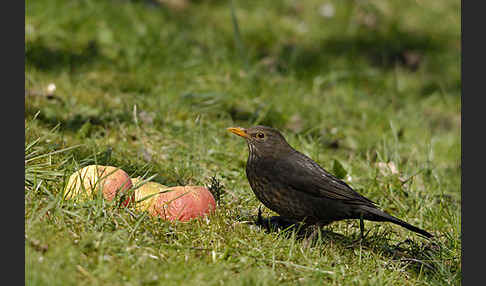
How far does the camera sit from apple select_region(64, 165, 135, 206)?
3227 millimetres

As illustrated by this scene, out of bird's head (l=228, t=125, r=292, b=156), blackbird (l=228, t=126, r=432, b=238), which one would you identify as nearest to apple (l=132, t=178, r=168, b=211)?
blackbird (l=228, t=126, r=432, b=238)

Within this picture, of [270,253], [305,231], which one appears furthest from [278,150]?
[270,253]

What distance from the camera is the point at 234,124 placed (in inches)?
213

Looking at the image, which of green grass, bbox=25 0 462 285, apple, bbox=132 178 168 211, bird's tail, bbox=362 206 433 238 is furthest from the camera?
bird's tail, bbox=362 206 433 238

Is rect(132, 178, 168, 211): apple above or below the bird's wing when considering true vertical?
above

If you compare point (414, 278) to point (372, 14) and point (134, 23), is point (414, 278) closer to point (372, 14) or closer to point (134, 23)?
point (134, 23)

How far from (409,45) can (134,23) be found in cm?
400

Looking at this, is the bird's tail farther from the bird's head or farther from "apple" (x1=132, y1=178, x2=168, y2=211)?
"apple" (x1=132, y1=178, x2=168, y2=211)

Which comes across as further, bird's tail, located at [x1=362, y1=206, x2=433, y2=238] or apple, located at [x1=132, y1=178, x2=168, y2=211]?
bird's tail, located at [x1=362, y1=206, x2=433, y2=238]

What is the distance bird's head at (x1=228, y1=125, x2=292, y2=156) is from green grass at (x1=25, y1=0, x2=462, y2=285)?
1.35 feet

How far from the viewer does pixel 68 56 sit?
5922 millimetres

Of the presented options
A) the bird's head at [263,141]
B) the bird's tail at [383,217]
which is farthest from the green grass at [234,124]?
the bird's head at [263,141]

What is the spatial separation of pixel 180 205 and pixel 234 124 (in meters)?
2.09

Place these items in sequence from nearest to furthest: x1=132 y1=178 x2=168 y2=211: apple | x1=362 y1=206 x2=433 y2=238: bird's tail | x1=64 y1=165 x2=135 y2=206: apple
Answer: x1=64 y1=165 x2=135 y2=206: apple, x1=132 y1=178 x2=168 y2=211: apple, x1=362 y1=206 x2=433 y2=238: bird's tail
